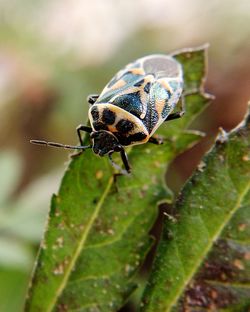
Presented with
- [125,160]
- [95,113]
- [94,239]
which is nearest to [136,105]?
[95,113]

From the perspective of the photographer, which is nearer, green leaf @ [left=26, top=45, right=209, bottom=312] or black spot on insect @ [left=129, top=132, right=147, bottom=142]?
green leaf @ [left=26, top=45, right=209, bottom=312]

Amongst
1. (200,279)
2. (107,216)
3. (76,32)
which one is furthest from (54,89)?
(200,279)

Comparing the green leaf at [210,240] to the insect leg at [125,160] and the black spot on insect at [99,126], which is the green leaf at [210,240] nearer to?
the insect leg at [125,160]

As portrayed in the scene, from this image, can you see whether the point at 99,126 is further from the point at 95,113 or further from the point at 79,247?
the point at 79,247

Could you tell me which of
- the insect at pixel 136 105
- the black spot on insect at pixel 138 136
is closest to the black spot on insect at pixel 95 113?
the insect at pixel 136 105

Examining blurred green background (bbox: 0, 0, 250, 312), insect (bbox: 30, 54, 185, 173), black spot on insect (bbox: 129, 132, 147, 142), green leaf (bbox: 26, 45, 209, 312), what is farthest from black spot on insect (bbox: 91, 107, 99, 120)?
blurred green background (bbox: 0, 0, 250, 312)

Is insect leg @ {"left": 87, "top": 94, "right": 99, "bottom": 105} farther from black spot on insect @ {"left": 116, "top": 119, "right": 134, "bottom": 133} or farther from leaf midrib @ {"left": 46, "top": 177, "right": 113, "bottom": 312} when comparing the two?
leaf midrib @ {"left": 46, "top": 177, "right": 113, "bottom": 312}
